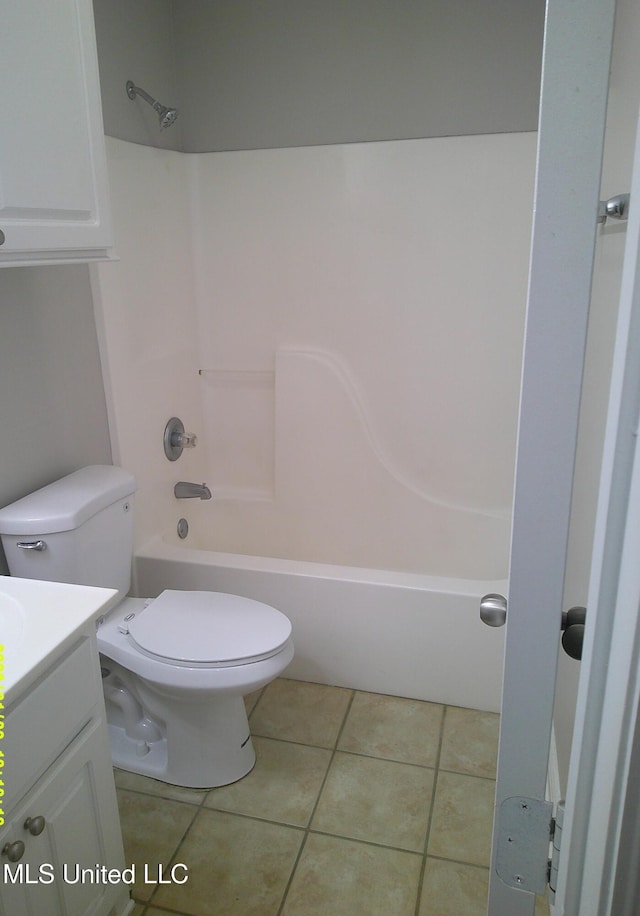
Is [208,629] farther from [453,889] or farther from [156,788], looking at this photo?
[453,889]

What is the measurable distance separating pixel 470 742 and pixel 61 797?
126 cm

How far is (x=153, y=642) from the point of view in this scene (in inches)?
69.2

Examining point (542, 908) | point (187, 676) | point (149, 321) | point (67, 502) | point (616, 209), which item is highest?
point (616, 209)

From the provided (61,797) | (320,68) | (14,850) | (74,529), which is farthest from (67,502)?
(320,68)

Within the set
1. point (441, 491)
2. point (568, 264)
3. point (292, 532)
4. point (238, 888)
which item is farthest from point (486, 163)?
point (238, 888)

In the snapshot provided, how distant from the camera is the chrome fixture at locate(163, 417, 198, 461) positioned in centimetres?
259

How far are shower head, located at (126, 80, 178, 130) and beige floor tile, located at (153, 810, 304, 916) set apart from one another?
2.17 m

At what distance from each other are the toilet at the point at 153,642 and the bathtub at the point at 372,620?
0.28 metres

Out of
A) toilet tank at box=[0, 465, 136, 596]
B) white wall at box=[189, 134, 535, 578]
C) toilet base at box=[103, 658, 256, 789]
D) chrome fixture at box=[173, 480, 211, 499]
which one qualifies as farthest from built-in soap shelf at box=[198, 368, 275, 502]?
toilet base at box=[103, 658, 256, 789]

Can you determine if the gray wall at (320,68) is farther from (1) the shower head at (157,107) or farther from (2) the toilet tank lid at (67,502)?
(2) the toilet tank lid at (67,502)

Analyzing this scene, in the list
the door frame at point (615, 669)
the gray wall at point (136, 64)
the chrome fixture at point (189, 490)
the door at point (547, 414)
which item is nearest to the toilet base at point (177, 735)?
the chrome fixture at point (189, 490)

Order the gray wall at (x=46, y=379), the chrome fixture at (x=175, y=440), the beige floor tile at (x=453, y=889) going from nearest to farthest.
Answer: the beige floor tile at (x=453, y=889)
the gray wall at (x=46, y=379)
the chrome fixture at (x=175, y=440)

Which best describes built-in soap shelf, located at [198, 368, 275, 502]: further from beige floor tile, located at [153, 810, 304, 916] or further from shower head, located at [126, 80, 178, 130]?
beige floor tile, located at [153, 810, 304, 916]

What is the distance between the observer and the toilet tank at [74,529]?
65.7 inches
